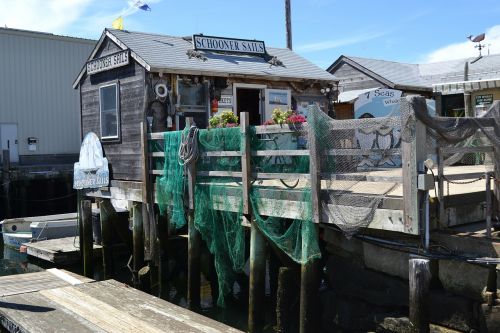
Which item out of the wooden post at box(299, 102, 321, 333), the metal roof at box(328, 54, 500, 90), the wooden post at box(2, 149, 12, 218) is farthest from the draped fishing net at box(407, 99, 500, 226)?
the wooden post at box(2, 149, 12, 218)

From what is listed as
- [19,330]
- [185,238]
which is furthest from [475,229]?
[185,238]

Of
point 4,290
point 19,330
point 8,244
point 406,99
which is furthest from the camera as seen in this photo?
point 8,244

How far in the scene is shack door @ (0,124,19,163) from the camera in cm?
2664

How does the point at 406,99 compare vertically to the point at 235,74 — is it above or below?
below

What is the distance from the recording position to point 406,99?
6.39 m

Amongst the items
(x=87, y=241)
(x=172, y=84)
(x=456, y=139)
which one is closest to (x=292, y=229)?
(x=456, y=139)

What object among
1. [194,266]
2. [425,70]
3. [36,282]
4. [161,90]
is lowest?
[36,282]

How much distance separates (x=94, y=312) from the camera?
809cm

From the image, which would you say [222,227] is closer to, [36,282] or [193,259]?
[193,259]

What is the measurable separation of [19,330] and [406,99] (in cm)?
596

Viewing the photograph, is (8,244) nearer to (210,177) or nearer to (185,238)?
(185,238)

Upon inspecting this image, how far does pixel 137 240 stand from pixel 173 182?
243 cm

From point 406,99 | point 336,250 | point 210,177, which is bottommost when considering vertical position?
point 336,250

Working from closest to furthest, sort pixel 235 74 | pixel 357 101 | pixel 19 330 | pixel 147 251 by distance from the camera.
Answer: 1. pixel 19 330
2. pixel 147 251
3. pixel 235 74
4. pixel 357 101
